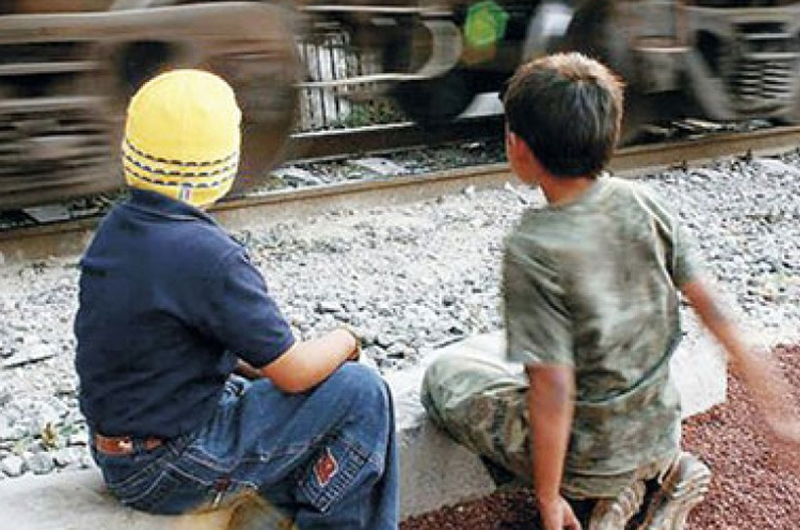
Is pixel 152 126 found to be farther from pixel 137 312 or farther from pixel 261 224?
pixel 261 224

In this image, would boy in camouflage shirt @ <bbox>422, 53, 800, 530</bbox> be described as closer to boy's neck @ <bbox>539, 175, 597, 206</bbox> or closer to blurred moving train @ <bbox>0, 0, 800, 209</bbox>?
boy's neck @ <bbox>539, 175, 597, 206</bbox>

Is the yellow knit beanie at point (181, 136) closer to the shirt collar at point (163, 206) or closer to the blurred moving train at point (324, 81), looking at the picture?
the shirt collar at point (163, 206)

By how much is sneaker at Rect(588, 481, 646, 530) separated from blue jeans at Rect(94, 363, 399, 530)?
59cm

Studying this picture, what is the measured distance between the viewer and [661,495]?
2.87 meters

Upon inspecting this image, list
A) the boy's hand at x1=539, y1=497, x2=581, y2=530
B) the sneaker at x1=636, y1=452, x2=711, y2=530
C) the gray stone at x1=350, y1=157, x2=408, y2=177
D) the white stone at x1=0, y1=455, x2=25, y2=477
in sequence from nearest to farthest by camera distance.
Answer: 1. the boy's hand at x1=539, y1=497, x2=581, y2=530
2. the sneaker at x1=636, y1=452, x2=711, y2=530
3. the white stone at x1=0, y1=455, x2=25, y2=477
4. the gray stone at x1=350, y1=157, x2=408, y2=177

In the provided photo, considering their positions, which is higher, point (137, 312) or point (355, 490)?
point (137, 312)

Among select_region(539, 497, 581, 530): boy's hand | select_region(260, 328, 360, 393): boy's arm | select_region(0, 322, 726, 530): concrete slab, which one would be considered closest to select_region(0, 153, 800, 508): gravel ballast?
select_region(0, 322, 726, 530): concrete slab

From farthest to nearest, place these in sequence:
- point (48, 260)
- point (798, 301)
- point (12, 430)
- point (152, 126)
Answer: point (48, 260) → point (798, 301) → point (12, 430) → point (152, 126)

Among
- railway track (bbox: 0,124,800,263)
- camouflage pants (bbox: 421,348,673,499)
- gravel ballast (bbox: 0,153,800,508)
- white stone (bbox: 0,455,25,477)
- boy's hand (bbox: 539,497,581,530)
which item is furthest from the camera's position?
railway track (bbox: 0,124,800,263)

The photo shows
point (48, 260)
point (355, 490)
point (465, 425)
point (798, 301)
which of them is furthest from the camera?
point (48, 260)

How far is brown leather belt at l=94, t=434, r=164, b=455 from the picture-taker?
2.33 metres

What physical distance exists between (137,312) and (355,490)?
0.62 metres

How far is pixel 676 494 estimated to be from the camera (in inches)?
112

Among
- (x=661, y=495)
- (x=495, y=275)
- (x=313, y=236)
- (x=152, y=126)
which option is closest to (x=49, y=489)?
(x=152, y=126)
